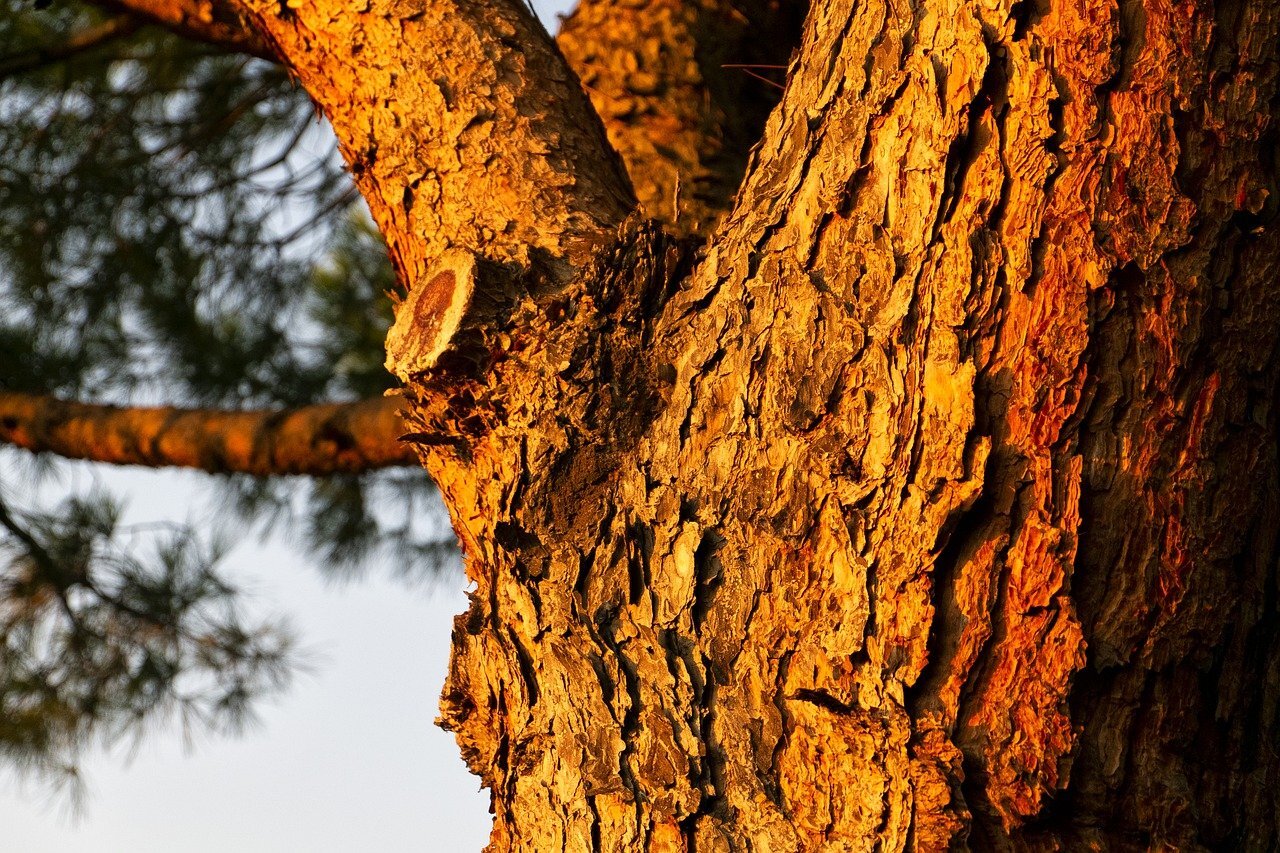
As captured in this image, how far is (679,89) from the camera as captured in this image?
1749mm

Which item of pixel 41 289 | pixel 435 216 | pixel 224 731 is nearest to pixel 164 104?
pixel 41 289

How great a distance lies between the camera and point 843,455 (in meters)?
0.81

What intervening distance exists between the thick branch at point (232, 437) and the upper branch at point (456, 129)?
0.83m

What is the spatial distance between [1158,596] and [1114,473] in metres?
0.09

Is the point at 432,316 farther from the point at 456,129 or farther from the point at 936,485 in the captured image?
the point at 936,485

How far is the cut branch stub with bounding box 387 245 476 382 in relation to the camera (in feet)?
3.02

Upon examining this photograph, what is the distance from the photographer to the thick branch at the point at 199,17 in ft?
5.20

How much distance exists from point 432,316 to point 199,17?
93cm

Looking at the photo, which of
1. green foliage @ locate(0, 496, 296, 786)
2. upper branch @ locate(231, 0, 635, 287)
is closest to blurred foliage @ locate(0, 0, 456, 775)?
green foliage @ locate(0, 496, 296, 786)

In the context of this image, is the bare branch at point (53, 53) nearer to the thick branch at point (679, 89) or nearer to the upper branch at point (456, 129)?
the thick branch at point (679, 89)

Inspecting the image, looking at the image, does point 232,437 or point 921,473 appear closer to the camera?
point 921,473

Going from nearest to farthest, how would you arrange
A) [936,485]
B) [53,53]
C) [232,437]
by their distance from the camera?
[936,485] < [232,437] < [53,53]

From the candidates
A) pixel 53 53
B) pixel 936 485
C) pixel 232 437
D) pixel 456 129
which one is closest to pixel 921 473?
pixel 936 485

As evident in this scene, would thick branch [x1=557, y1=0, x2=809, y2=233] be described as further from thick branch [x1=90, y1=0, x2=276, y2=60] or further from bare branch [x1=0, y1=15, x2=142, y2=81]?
bare branch [x1=0, y1=15, x2=142, y2=81]
